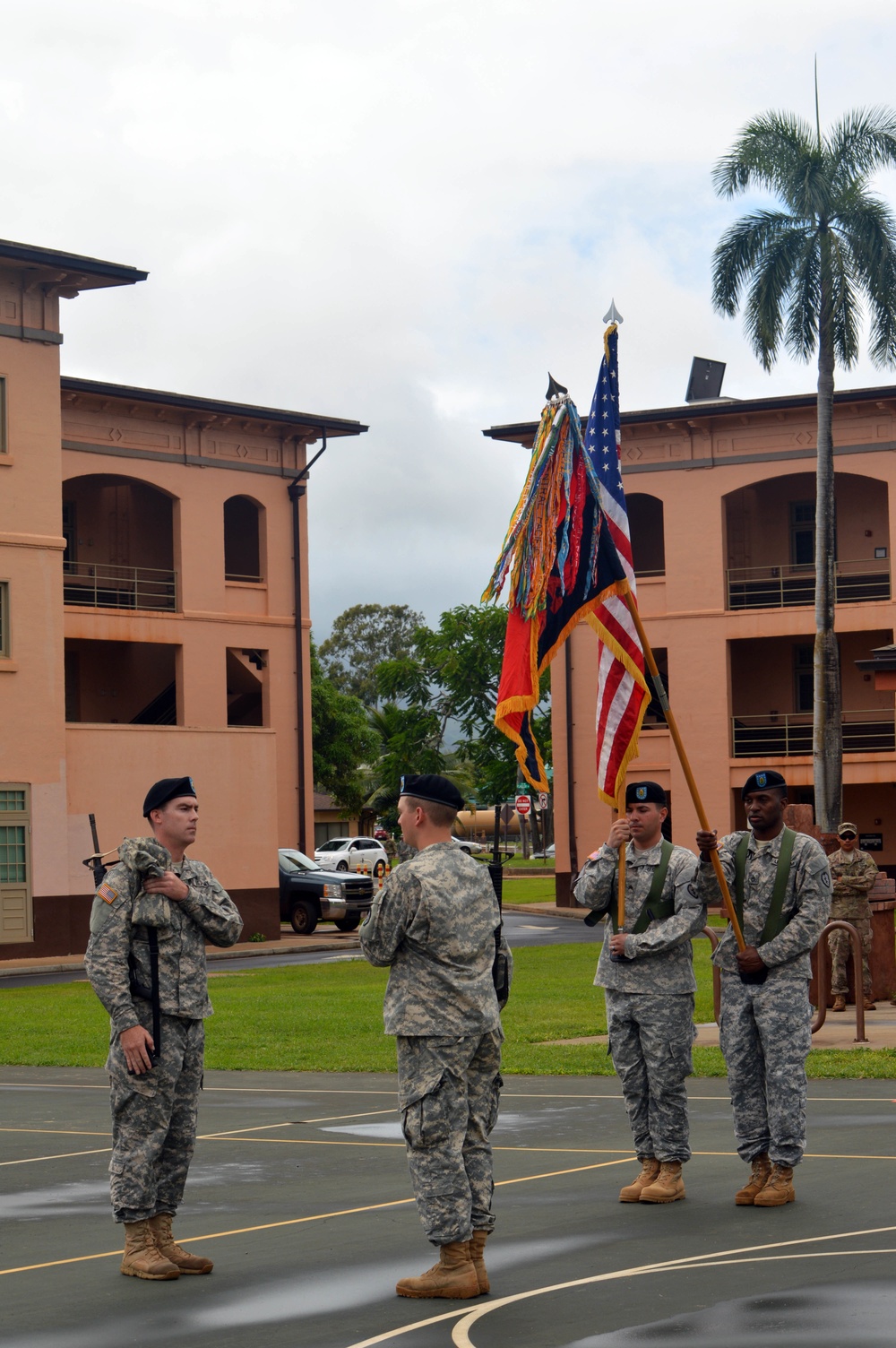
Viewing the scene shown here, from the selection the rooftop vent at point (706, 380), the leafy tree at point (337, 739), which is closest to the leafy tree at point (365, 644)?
the leafy tree at point (337, 739)

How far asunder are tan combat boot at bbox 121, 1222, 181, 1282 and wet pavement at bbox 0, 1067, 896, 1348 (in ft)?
0.19

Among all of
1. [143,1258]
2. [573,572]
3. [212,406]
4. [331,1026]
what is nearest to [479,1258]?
[143,1258]

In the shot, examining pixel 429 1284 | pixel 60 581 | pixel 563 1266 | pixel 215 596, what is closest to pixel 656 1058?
pixel 563 1266

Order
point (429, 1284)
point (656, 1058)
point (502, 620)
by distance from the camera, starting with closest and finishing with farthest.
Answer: point (429, 1284) < point (656, 1058) < point (502, 620)

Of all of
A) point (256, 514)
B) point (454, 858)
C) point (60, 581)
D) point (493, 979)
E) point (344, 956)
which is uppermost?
point (256, 514)

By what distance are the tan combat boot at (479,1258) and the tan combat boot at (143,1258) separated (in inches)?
49.1

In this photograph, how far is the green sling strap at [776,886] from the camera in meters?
8.78

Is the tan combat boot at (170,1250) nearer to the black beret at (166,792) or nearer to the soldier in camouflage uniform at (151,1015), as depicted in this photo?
the soldier in camouflage uniform at (151,1015)

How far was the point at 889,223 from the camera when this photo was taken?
36.5 metres

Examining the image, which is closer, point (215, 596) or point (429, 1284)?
point (429, 1284)

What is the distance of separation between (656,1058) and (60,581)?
2656cm

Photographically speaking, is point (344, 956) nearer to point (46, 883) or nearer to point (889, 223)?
point (46, 883)

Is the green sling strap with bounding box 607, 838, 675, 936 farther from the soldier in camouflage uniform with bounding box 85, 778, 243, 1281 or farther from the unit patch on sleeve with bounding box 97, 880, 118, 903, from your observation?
the unit patch on sleeve with bounding box 97, 880, 118, 903

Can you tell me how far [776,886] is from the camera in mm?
8828
